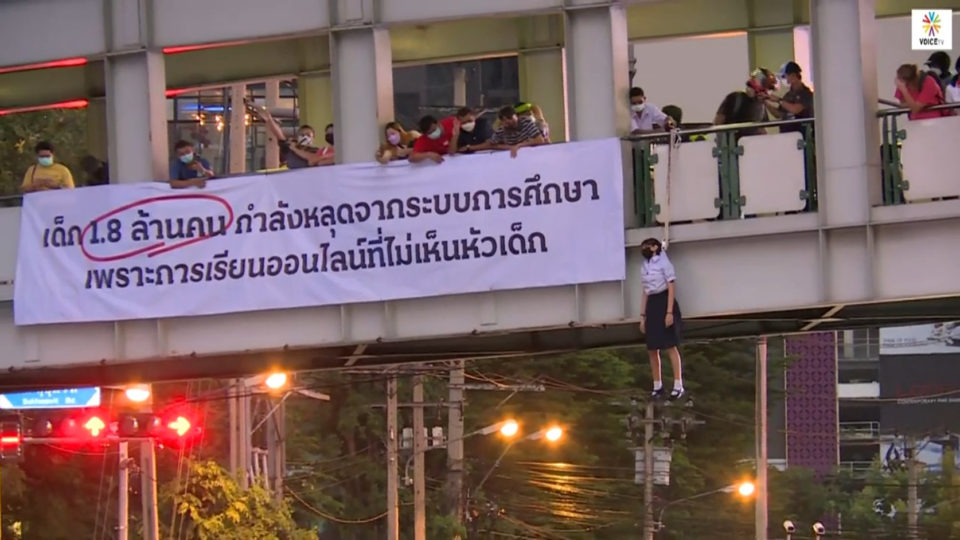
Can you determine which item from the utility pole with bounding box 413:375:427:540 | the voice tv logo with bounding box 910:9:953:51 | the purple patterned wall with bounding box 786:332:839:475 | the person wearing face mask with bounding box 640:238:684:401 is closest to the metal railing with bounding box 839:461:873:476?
the purple patterned wall with bounding box 786:332:839:475

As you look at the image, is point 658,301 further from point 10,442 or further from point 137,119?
point 10,442

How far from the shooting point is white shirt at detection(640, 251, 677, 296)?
19703 millimetres

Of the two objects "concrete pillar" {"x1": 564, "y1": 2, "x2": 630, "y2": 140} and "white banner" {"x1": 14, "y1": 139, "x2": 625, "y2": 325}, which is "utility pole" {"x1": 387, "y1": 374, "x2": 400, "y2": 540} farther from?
"concrete pillar" {"x1": 564, "y1": 2, "x2": 630, "y2": 140}

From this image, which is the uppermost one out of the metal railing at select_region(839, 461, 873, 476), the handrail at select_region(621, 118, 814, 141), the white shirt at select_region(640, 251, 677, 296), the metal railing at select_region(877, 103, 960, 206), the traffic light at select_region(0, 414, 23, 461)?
the handrail at select_region(621, 118, 814, 141)

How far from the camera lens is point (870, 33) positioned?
65.9ft

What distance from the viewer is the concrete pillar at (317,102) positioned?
88.4ft

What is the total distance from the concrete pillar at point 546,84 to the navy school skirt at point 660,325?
631cm

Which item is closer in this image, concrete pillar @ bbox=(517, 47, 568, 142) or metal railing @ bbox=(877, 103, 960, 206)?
metal railing @ bbox=(877, 103, 960, 206)

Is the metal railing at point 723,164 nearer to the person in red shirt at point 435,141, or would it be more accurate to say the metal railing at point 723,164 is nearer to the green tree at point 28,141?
the person in red shirt at point 435,141

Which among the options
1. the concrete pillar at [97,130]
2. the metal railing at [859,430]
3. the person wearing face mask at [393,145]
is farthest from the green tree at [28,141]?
the metal railing at [859,430]

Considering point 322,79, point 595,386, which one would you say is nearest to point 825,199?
point 322,79

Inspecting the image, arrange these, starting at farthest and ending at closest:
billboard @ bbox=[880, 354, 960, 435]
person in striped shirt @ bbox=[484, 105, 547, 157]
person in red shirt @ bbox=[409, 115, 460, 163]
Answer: billboard @ bbox=[880, 354, 960, 435]
person in red shirt @ bbox=[409, 115, 460, 163]
person in striped shirt @ bbox=[484, 105, 547, 157]

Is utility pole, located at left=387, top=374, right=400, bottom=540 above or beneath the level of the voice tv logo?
beneath

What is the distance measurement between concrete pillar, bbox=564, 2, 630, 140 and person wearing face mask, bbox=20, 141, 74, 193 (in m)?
6.18
